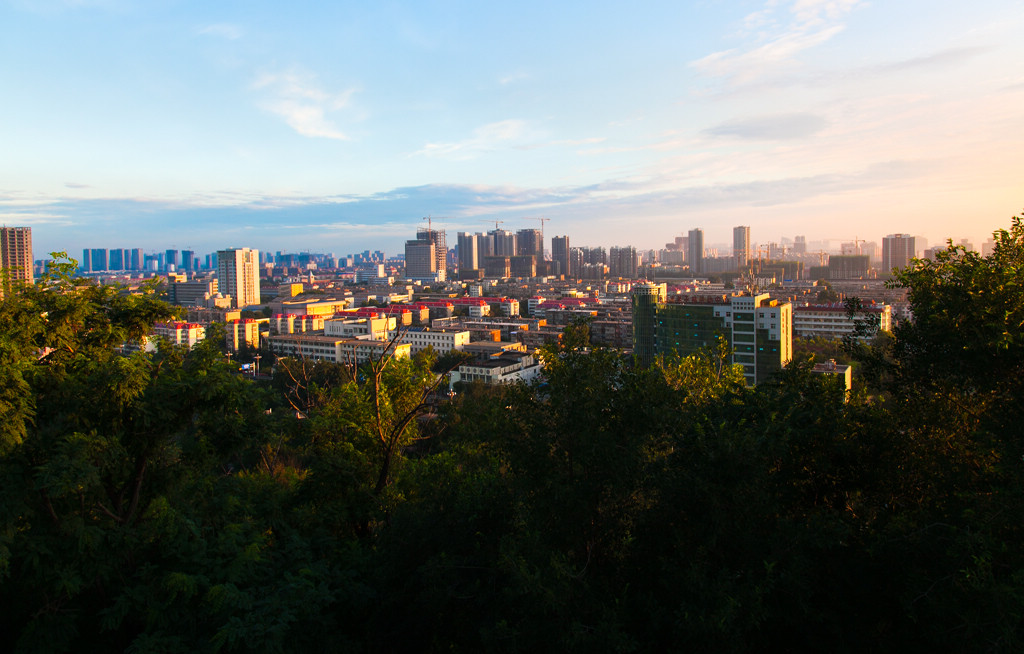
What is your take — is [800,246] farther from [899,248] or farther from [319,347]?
[319,347]

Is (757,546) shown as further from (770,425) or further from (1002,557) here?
(1002,557)

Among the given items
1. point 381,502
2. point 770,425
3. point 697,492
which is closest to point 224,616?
point 381,502

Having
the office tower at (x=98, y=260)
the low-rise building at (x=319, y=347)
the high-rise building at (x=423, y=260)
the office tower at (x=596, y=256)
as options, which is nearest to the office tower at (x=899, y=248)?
the office tower at (x=596, y=256)

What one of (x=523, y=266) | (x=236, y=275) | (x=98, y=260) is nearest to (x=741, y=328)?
(x=236, y=275)

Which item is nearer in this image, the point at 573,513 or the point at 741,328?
the point at 573,513

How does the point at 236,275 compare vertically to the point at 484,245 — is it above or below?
below

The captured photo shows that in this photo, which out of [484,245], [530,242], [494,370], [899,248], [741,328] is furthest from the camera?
[484,245]

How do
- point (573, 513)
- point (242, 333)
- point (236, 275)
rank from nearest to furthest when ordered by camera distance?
point (573, 513)
point (242, 333)
point (236, 275)
